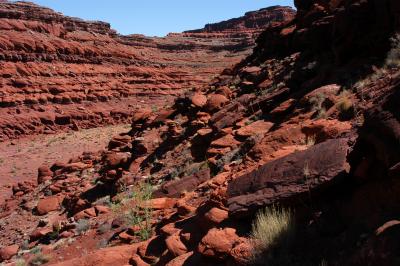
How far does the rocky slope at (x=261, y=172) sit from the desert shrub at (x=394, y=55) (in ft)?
0.08

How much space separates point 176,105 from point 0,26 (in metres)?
29.8

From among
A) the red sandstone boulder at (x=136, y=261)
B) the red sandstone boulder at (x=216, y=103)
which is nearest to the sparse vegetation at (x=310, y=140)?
the red sandstone boulder at (x=136, y=261)

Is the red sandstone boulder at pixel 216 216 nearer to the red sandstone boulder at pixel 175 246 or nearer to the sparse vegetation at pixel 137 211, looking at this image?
the red sandstone boulder at pixel 175 246

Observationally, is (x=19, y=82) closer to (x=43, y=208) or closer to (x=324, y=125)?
(x=43, y=208)

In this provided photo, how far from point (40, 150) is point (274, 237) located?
27.2 meters

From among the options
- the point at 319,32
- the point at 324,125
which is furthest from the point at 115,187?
the point at 324,125

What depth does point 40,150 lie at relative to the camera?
96.1 ft

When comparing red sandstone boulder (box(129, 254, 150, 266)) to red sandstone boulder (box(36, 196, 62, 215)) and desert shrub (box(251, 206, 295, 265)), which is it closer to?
desert shrub (box(251, 206, 295, 265))

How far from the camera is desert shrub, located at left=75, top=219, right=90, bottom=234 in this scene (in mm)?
10968

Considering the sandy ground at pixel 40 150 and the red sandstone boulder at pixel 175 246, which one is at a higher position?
the red sandstone boulder at pixel 175 246

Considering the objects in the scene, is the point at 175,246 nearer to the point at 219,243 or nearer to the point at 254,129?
the point at 219,243

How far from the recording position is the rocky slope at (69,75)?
36.7m

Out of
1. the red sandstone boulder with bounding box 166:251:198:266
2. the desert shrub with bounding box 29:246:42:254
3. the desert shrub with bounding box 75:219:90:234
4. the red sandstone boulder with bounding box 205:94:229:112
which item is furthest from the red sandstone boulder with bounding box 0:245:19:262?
the red sandstone boulder with bounding box 205:94:229:112

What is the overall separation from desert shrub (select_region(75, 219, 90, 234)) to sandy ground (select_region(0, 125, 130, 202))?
1005 cm
